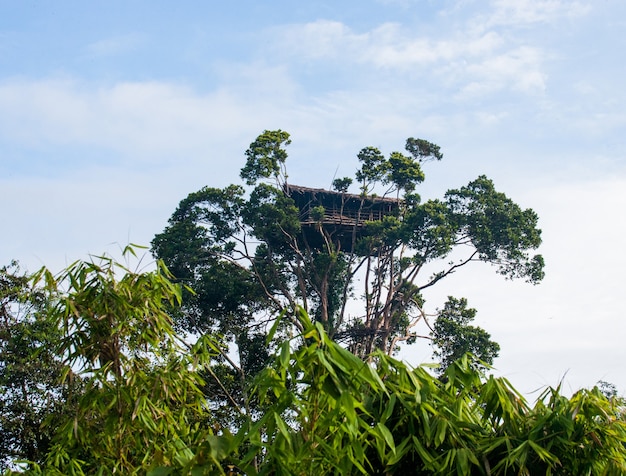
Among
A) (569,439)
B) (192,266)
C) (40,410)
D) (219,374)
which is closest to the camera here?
(569,439)

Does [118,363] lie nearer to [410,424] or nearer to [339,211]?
[410,424]

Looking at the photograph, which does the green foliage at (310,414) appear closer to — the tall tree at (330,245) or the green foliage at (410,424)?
the green foliage at (410,424)

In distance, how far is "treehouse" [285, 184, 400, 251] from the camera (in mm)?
18422

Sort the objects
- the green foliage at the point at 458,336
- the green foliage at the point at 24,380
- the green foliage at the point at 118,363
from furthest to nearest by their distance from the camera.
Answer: the green foliage at the point at 458,336, the green foliage at the point at 24,380, the green foliage at the point at 118,363

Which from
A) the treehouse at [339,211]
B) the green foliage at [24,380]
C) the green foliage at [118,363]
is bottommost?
the green foliage at [24,380]

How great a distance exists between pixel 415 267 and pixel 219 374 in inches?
195

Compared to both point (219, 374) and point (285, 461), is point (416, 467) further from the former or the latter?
point (219, 374)

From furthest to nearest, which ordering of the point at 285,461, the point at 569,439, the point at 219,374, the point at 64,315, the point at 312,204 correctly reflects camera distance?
1. the point at 312,204
2. the point at 219,374
3. the point at 64,315
4. the point at 569,439
5. the point at 285,461

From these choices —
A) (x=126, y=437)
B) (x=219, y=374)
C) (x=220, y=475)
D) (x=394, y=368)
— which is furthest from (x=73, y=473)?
(x=219, y=374)

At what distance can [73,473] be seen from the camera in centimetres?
346

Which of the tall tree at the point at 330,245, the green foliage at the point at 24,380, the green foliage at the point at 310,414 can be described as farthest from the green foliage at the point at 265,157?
the green foliage at the point at 310,414

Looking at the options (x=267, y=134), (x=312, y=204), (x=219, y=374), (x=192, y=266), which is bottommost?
(x=219, y=374)

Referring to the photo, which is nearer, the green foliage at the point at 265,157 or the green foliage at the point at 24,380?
the green foliage at the point at 24,380

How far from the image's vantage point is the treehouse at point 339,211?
18422mm
